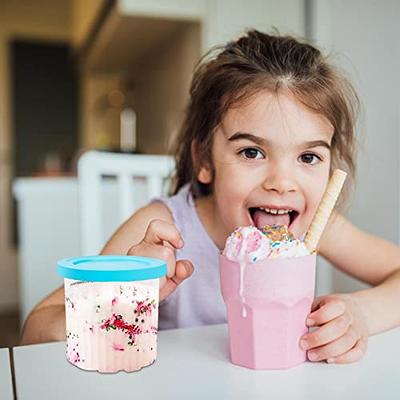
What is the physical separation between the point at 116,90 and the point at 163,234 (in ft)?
12.8

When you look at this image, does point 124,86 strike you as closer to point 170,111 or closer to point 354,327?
point 170,111

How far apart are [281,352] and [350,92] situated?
505 mm

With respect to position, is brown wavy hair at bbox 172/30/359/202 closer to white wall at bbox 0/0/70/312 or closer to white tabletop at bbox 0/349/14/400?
white tabletop at bbox 0/349/14/400

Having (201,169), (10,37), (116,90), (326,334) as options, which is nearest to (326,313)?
(326,334)

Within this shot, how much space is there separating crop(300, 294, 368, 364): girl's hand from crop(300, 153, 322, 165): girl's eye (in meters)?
0.21

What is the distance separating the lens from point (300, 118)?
74 centimetres

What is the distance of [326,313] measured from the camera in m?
0.59

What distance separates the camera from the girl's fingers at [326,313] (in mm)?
586

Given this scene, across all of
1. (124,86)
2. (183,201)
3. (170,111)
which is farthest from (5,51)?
(183,201)

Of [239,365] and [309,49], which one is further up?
[309,49]

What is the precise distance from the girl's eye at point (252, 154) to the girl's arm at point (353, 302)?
20 centimetres

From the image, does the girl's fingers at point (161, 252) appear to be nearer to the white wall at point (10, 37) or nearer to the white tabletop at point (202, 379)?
the white tabletop at point (202, 379)

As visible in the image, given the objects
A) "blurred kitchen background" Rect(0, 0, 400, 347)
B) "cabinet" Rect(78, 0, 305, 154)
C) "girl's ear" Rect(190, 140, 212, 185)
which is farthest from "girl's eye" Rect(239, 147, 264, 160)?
"cabinet" Rect(78, 0, 305, 154)

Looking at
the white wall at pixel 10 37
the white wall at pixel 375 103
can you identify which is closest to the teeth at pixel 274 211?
the white wall at pixel 375 103
